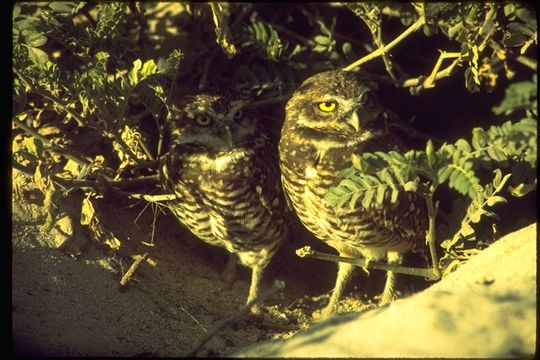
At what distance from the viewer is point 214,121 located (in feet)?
11.5

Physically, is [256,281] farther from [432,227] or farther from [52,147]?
[432,227]

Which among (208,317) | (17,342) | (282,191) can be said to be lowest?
(208,317)

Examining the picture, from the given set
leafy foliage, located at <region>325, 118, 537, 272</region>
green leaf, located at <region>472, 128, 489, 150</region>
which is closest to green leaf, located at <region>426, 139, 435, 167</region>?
leafy foliage, located at <region>325, 118, 537, 272</region>

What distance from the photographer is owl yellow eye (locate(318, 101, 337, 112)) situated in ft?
10.9

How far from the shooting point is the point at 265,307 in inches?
154

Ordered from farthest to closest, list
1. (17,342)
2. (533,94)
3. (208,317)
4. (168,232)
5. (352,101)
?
(168,232) → (208,317) → (352,101) → (17,342) → (533,94)

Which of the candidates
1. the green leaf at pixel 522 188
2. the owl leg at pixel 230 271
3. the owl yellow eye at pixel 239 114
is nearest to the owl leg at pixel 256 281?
the owl leg at pixel 230 271

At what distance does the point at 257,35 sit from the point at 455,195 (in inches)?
69.3

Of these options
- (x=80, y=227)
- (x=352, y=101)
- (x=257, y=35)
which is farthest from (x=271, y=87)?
(x=80, y=227)

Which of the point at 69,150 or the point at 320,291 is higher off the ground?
the point at 69,150

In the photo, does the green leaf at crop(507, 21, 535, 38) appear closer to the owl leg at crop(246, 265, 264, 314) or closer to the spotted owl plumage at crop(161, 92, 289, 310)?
the spotted owl plumage at crop(161, 92, 289, 310)

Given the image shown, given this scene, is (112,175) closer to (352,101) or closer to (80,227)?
(80,227)

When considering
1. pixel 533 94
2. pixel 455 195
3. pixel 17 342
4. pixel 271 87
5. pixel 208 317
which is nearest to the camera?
pixel 533 94

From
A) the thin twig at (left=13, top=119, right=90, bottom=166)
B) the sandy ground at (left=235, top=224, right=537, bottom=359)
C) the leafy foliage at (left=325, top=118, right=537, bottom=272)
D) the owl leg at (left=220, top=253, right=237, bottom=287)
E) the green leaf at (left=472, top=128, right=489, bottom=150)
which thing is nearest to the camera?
the sandy ground at (left=235, top=224, right=537, bottom=359)
